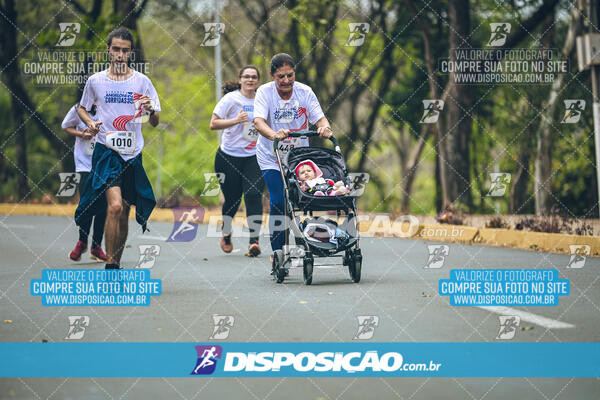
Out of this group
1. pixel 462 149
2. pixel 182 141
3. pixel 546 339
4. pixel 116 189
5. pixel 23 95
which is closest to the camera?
pixel 546 339

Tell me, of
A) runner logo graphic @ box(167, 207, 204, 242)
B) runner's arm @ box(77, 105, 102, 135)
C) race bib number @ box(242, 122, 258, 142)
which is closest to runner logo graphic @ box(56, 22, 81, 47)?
runner logo graphic @ box(167, 207, 204, 242)

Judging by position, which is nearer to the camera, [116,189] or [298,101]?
[116,189]

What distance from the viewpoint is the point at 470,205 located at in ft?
64.6

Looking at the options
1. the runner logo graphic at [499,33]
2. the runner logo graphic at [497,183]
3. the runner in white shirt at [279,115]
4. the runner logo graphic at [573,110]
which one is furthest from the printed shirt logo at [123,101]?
the runner logo graphic at [499,33]

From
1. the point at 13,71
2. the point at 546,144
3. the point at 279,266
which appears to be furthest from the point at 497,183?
the point at 13,71

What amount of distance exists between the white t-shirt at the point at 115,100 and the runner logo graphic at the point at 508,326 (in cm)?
359

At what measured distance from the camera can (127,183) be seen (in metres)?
8.74

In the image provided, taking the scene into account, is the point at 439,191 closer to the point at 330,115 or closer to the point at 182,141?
the point at 330,115

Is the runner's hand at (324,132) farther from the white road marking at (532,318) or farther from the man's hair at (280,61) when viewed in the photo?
the white road marking at (532,318)

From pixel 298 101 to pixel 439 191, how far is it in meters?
16.3

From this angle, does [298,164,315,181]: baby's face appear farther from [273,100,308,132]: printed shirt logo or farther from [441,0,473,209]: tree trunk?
[441,0,473,209]: tree trunk

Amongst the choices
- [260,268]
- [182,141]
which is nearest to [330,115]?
[260,268]

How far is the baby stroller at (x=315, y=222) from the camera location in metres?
8.49

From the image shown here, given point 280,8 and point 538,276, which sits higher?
point 280,8
